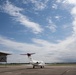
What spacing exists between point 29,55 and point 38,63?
7.37 meters

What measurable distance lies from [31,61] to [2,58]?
173 feet

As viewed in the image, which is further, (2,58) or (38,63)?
(38,63)

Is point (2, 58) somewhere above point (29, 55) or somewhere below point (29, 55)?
below

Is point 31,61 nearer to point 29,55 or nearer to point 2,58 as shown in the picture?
point 29,55

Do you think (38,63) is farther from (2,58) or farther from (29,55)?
(2,58)

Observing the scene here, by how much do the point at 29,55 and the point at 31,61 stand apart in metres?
4.35

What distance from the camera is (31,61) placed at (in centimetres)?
7462

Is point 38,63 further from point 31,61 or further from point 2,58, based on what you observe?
point 2,58

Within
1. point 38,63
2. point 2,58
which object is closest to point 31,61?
point 38,63

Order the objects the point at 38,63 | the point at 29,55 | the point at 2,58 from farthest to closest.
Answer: the point at 29,55 → the point at 38,63 → the point at 2,58

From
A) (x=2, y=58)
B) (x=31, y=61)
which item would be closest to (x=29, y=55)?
(x=31, y=61)

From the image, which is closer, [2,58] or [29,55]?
[2,58]

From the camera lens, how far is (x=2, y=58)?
22.3 meters

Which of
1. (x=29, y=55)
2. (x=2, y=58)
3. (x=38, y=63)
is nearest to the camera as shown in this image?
(x=2, y=58)
